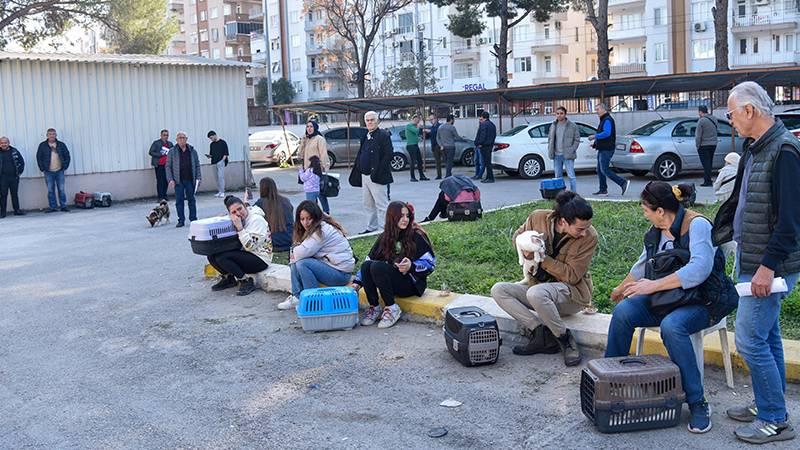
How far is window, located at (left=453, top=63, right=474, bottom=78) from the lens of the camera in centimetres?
7325

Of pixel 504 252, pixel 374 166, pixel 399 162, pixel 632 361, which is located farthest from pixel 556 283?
pixel 399 162

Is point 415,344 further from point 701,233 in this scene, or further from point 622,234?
point 622,234

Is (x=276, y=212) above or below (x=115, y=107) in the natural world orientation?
below

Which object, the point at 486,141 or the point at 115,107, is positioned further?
the point at 486,141

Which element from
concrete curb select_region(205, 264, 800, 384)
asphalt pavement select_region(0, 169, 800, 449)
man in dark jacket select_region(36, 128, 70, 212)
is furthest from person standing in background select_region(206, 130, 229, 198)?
concrete curb select_region(205, 264, 800, 384)

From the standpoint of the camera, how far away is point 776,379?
4609mm

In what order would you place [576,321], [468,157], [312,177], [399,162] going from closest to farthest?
[576,321]
[312,177]
[399,162]
[468,157]

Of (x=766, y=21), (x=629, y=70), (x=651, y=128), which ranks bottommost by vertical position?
(x=651, y=128)

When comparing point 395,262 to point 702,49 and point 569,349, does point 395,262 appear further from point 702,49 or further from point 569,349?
point 702,49

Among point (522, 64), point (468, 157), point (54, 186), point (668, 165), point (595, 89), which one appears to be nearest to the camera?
point (54, 186)

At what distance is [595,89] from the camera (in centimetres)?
2408

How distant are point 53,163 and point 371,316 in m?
12.8

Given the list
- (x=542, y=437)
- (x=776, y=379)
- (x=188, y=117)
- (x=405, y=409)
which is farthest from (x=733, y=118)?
(x=188, y=117)

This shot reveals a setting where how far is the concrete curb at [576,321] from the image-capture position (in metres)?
5.73
